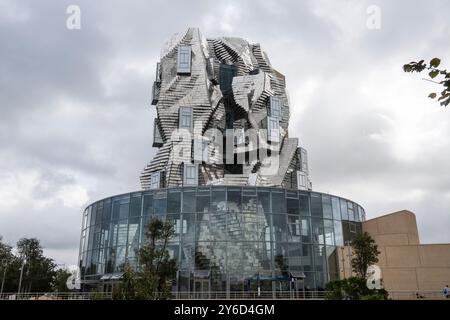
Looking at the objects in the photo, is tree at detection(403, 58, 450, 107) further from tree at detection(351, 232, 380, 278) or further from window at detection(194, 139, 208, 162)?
window at detection(194, 139, 208, 162)

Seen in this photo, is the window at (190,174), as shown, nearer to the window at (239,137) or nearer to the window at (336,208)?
the window at (239,137)

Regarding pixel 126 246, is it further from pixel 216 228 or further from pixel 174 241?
pixel 216 228

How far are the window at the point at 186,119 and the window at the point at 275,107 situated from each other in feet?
43.6

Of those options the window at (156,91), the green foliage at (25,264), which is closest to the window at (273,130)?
the window at (156,91)

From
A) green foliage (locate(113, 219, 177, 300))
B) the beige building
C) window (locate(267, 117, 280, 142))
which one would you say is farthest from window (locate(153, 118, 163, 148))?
the beige building

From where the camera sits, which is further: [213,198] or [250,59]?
[250,59]

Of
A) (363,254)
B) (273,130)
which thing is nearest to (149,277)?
(363,254)

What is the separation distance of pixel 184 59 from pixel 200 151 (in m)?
13.3

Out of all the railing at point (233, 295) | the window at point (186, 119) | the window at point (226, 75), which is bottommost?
the railing at point (233, 295)

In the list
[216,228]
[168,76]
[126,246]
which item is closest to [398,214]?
[216,228]

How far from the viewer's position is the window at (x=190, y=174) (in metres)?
56.1

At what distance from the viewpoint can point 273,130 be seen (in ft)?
215

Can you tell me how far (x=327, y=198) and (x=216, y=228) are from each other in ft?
40.4
